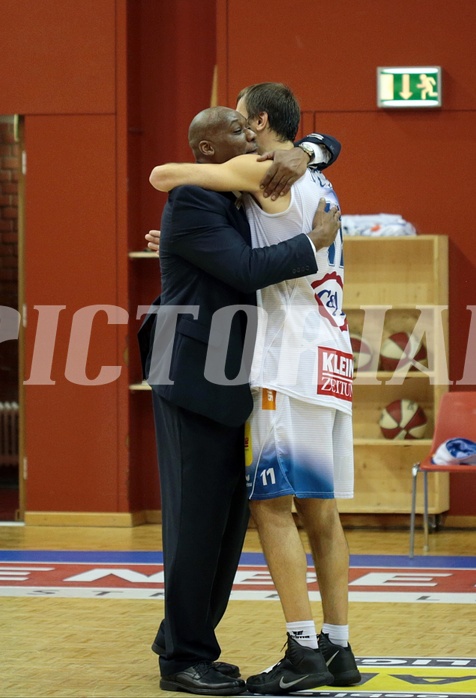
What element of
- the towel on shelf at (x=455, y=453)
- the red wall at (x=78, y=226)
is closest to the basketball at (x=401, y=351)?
the towel on shelf at (x=455, y=453)

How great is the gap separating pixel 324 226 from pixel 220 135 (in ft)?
1.23

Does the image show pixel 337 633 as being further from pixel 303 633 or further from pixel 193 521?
pixel 193 521

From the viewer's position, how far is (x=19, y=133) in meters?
7.45

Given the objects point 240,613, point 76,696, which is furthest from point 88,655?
point 240,613

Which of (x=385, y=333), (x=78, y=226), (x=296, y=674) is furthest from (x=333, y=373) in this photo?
(x=78, y=226)

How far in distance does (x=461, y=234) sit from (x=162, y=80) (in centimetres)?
207

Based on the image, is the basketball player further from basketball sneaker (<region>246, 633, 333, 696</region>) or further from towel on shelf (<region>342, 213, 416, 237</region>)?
towel on shelf (<region>342, 213, 416, 237</region>)

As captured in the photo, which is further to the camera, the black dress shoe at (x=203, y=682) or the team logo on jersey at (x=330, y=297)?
the team logo on jersey at (x=330, y=297)

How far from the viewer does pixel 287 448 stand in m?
3.20

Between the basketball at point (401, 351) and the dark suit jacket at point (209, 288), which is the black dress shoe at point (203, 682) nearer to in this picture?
the dark suit jacket at point (209, 288)

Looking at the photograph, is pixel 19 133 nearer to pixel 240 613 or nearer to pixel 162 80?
pixel 162 80

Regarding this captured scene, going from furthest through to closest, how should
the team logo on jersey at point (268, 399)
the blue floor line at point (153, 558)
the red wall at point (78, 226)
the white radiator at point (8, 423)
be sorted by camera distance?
the white radiator at point (8, 423), the red wall at point (78, 226), the blue floor line at point (153, 558), the team logo on jersey at point (268, 399)

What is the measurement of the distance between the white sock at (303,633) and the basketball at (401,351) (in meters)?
3.86

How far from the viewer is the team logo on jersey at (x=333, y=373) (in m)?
3.26
